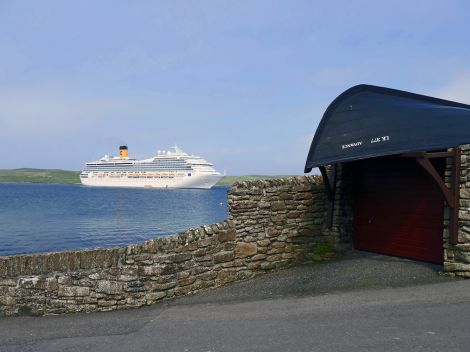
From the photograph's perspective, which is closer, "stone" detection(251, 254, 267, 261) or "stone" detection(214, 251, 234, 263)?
"stone" detection(214, 251, 234, 263)

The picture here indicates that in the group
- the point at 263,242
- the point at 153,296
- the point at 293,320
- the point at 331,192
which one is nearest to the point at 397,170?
the point at 331,192

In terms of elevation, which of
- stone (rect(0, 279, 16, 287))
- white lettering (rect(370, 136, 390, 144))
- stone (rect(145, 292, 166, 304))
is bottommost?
stone (rect(145, 292, 166, 304))

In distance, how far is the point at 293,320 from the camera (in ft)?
20.5

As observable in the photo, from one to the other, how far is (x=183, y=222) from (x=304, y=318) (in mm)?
33468

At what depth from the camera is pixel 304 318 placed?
6.32m

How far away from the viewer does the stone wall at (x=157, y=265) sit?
25.6 ft

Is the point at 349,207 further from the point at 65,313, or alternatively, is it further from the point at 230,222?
the point at 65,313

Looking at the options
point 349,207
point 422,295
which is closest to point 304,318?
point 422,295

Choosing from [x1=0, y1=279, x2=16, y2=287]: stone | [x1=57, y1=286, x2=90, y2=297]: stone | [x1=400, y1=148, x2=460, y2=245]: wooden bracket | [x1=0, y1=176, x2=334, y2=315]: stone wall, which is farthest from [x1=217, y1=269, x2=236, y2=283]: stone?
[x1=400, y1=148, x2=460, y2=245]: wooden bracket

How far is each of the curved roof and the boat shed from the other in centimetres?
2

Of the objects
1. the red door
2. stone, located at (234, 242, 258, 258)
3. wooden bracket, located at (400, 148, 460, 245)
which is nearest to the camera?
wooden bracket, located at (400, 148, 460, 245)

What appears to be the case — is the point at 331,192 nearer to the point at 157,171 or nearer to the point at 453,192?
the point at 453,192

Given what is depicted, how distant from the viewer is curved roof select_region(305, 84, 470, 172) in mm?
8617

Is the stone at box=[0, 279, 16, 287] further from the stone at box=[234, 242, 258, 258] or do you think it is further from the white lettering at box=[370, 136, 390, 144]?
the white lettering at box=[370, 136, 390, 144]
